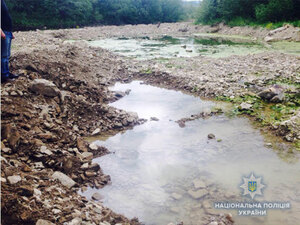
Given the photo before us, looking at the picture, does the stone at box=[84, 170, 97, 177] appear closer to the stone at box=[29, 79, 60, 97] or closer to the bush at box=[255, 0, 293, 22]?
the stone at box=[29, 79, 60, 97]

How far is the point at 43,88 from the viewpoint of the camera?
21.4ft

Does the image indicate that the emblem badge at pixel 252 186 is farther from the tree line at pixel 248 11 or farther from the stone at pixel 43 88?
the tree line at pixel 248 11

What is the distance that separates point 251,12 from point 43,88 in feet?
129

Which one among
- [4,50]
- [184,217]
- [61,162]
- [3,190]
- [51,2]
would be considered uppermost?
[51,2]

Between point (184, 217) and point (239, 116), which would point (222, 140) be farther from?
point (184, 217)

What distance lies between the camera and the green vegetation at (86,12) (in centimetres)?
4166

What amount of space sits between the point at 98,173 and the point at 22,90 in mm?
3138

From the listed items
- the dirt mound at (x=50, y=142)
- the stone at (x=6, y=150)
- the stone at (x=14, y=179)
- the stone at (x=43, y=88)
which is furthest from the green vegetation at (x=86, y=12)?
the stone at (x=14, y=179)

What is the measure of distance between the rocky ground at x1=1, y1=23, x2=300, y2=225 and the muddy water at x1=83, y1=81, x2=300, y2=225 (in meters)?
0.33

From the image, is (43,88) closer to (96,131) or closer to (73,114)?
(73,114)

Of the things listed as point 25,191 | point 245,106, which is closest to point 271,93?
point 245,106

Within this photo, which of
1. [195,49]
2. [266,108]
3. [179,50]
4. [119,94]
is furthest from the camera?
[195,49]

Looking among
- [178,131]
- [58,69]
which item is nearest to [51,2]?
[58,69]

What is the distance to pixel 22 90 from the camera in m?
6.06
